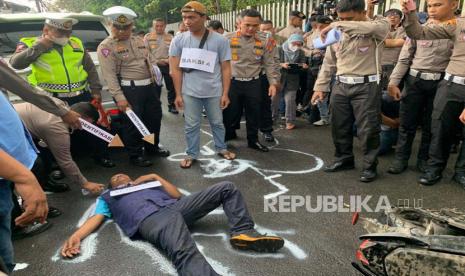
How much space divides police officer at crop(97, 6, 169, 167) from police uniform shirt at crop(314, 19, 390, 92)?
227 centimetres

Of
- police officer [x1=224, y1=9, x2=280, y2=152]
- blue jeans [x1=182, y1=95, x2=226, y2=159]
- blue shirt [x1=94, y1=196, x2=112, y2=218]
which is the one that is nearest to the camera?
blue shirt [x1=94, y1=196, x2=112, y2=218]

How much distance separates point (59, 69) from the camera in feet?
13.1

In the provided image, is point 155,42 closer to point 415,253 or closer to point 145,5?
point 415,253

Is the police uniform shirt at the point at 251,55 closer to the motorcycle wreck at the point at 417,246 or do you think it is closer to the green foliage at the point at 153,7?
the motorcycle wreck at the point at 417,246

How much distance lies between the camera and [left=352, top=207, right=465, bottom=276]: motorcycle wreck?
1.74 meters

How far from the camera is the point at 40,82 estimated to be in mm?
4031

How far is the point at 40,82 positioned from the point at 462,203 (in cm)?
450

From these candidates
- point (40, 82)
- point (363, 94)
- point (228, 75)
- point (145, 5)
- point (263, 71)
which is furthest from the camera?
point (145, 5)

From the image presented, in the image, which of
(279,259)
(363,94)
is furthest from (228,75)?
(279,259)

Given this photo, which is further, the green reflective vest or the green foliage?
the green foliage

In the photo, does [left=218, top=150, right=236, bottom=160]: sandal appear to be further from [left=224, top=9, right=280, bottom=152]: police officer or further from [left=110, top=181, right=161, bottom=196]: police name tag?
[left=110, top=181, right=161, bottom=196]: police name tag

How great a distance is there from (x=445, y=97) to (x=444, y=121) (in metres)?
0.25

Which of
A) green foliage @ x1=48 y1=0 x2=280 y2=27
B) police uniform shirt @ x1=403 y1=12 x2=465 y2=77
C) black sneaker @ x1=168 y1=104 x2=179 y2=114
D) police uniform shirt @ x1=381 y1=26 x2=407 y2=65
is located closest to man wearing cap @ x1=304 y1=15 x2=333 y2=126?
police uniform shirt @ x1=381 y1=26 x2=407 y2=65

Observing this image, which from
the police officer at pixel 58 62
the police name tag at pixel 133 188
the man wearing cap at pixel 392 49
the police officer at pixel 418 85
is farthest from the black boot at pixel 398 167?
the police officer at pixel 58 62
